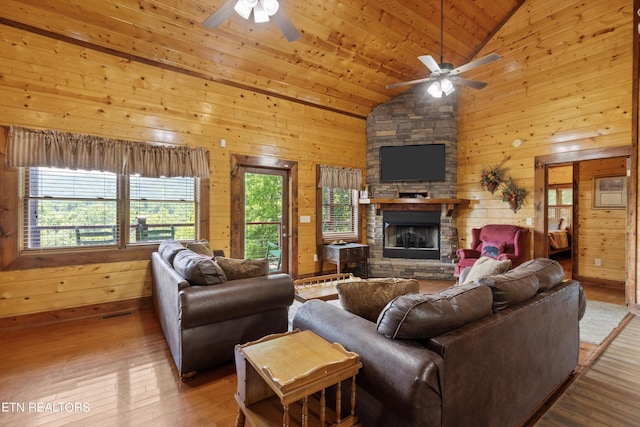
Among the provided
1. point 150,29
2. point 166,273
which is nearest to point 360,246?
point 166,273

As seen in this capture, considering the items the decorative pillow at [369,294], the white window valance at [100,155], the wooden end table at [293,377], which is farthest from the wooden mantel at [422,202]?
the wooden end table at [293,377]

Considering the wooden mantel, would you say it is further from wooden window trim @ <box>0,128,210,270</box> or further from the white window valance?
wooden window trim @ <box>0,128,210,270</box>

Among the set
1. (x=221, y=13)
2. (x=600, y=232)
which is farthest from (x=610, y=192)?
(x=221, y=13)

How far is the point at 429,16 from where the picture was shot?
15.5 ft

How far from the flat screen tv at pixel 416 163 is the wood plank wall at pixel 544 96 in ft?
1.66

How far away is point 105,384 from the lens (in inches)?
90.6

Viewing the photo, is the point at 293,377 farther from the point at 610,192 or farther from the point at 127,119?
the point at 610,192

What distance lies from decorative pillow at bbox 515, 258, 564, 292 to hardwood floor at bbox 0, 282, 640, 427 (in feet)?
2.91

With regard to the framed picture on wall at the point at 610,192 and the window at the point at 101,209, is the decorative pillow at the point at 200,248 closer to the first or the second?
the window at the point at 101,209

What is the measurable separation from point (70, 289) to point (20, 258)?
1.98ft

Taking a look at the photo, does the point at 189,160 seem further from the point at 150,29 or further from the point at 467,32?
the point at 467,32

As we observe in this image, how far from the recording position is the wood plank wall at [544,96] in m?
4.32

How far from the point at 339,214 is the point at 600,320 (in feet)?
13.7

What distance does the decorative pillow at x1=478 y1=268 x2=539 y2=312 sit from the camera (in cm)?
171
